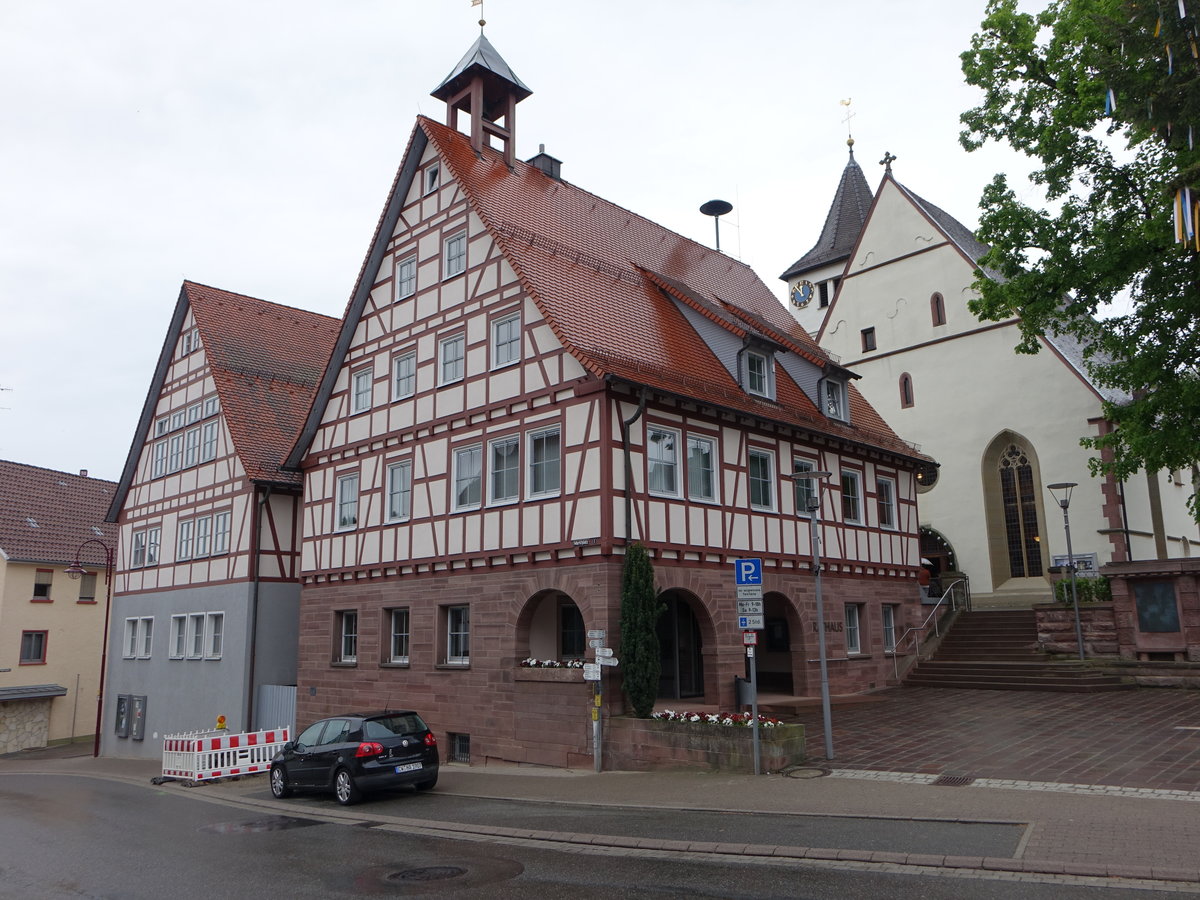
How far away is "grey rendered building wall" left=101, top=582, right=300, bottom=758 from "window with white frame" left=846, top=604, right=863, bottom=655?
14475 mm

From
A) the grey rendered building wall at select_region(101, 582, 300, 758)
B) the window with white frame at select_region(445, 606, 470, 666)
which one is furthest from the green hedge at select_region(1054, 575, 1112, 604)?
the grey rendered building wall at select_region(101, 582, 300, 758)

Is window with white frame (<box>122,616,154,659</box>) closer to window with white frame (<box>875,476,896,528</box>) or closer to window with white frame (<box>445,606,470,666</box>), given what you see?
window with white frame (<box>445,606,470,666</box>)

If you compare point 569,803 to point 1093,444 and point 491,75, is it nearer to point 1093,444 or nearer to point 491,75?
point 1093,444

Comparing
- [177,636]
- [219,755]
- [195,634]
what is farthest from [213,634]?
[219,755]

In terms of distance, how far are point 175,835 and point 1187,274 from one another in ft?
60.0

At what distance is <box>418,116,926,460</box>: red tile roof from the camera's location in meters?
18.5

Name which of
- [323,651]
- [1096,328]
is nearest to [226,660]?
[323,651]

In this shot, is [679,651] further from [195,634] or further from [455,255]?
[195,634]

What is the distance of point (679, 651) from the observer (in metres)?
21.0

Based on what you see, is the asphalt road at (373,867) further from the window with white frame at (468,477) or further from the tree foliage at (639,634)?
the window with white frame at (468,477)

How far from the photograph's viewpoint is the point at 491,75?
2547 centimetres

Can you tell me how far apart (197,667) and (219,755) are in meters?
7.63

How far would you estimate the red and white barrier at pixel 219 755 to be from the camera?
2020 centimetres

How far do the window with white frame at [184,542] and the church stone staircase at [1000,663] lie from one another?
20.4m
